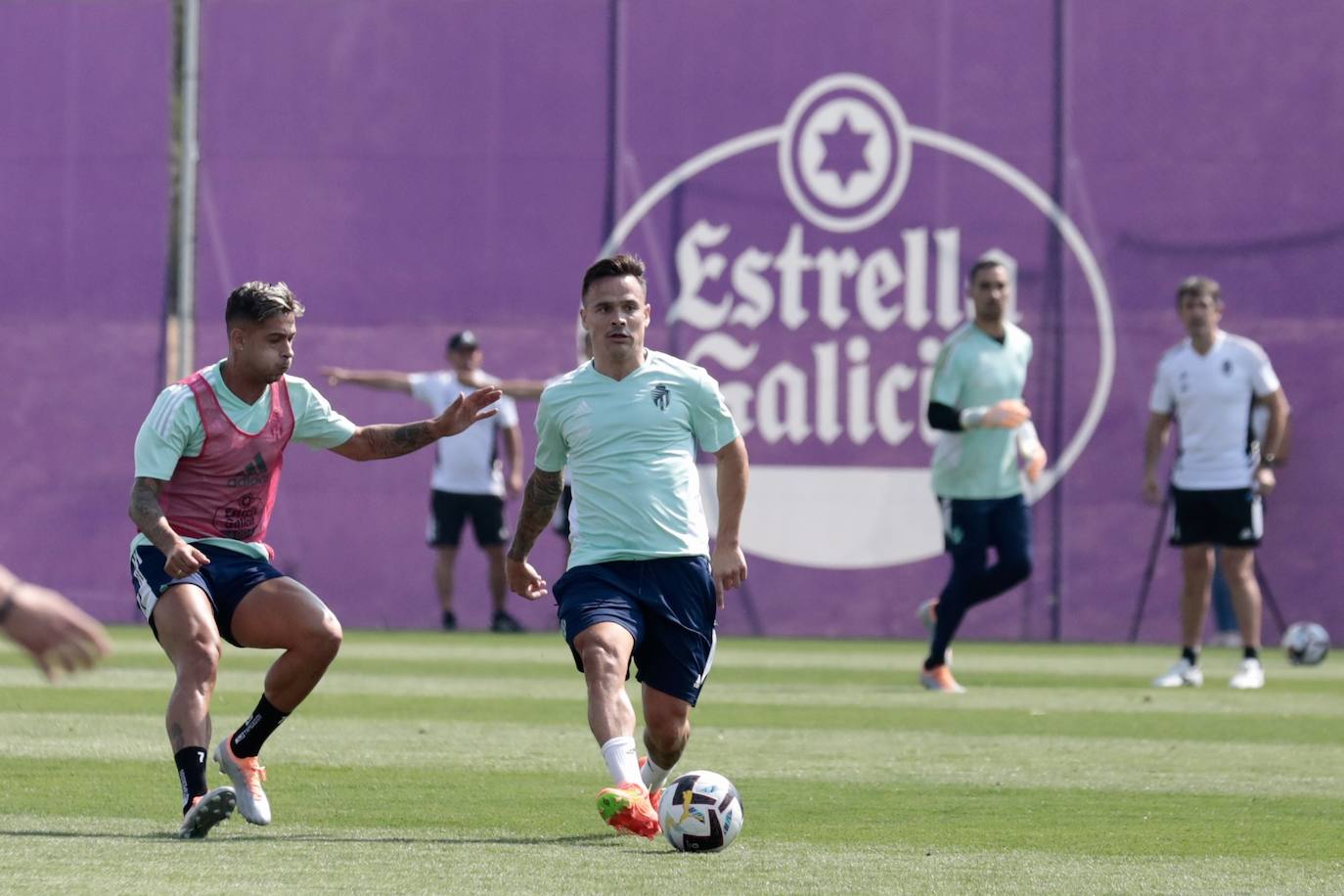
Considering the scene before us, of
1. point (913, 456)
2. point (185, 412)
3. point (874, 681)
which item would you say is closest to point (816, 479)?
point (913, 456)

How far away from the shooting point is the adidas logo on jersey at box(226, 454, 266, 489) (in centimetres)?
759

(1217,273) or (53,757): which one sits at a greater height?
(1217,273)

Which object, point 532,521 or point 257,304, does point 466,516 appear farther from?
point 257,304

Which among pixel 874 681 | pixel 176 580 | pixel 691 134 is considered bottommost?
pixel 874 681

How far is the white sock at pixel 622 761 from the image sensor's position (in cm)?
680

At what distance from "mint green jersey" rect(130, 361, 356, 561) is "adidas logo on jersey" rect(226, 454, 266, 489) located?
0.11 m

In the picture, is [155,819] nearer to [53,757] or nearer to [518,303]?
[53,757]

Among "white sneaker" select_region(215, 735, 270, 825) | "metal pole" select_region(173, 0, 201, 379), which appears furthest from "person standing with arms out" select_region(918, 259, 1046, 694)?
"metal pole" select_region(173, 0, 201, 379)

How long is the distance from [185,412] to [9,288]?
13034 millimetres

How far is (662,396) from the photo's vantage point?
7.54 m

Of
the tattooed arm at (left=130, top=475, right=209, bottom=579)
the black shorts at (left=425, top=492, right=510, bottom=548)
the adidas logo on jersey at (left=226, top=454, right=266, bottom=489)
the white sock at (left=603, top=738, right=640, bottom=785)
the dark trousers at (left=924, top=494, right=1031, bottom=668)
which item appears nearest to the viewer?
the white sock at (left=603, top=738, right=640, bottom=785)

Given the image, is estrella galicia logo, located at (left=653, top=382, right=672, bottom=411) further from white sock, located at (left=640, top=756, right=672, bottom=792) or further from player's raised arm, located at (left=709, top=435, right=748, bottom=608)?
white sock, located at (left=640, top=756, right=672, bottom=792)

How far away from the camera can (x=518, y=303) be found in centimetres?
1939

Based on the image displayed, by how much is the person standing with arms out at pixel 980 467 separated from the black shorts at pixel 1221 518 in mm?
1227
